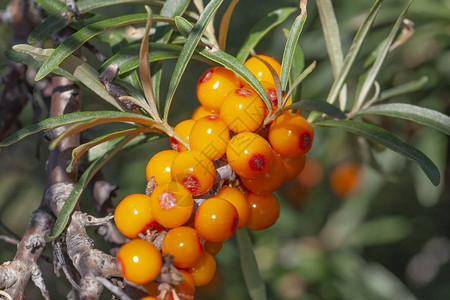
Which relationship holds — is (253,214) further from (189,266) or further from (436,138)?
(436,138)

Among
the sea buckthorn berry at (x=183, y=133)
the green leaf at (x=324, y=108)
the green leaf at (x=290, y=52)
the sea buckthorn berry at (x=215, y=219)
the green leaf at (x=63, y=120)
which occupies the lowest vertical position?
the sea buckthorn berry at (x=215, y=219)

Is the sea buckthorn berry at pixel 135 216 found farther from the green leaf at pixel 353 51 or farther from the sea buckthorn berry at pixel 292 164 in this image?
the green leaf at pixel 353 51

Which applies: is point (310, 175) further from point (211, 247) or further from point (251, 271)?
point (211, 247)

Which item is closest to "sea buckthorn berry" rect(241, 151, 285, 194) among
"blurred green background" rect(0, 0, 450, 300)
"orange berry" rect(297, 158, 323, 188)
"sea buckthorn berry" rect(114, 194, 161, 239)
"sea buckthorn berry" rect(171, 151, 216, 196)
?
"sea buckthorn berry" rect(171, 151, 216, 196)

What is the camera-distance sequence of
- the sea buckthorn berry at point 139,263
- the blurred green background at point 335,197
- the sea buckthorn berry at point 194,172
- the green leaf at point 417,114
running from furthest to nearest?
the blurred green background at point 335,197 < the green leaf at point 417,114 < the sea buckthorn berry at point 194,172 < the sea buckthorn berry at point 139,263

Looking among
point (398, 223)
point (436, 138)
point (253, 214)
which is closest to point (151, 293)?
point (253, 214)

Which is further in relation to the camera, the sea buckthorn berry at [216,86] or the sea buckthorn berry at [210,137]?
the sea buckthorn berry at [216,86]

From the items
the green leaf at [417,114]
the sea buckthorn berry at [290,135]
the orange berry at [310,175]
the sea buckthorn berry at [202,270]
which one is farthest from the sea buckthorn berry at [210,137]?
the orange berry at [310,175]
